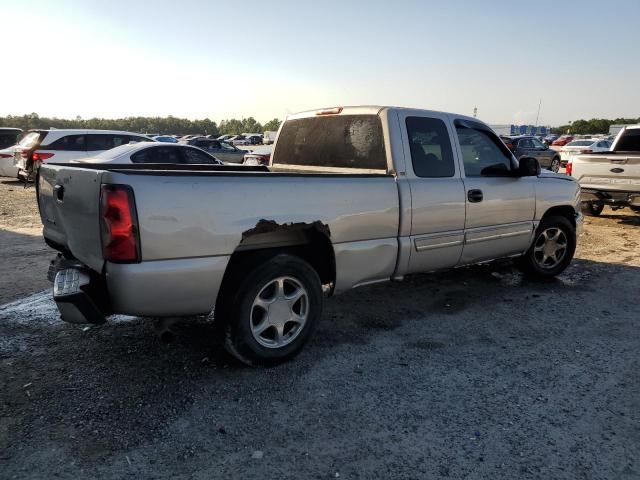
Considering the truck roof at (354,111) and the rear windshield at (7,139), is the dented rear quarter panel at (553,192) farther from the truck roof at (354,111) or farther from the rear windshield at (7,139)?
the rear windshield at (7,139)

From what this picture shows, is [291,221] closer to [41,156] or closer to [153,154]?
[153,154]

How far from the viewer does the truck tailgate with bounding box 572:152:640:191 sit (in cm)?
884

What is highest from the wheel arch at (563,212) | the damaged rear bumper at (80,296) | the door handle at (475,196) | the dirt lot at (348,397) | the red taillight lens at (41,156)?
the door handle at (475,196)

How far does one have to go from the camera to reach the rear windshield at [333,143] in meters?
4.37

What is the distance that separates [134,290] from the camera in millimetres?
2855

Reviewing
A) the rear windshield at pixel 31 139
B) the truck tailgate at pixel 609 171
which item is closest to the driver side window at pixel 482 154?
the truck tailgate at pixel 609 171

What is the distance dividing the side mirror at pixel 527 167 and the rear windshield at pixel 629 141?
7022mm

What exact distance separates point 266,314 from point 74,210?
4.71 feet

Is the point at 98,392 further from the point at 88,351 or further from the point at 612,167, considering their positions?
the point at 612,167

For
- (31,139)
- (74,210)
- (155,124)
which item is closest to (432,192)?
(74,210)

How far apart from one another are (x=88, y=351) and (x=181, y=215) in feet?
5.29

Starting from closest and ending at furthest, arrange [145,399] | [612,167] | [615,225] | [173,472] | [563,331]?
[173,472], [145,399], [563,331], [612,167], [615,225]

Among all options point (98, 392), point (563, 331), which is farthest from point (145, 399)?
point (563, 331)

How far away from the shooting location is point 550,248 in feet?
19.3
